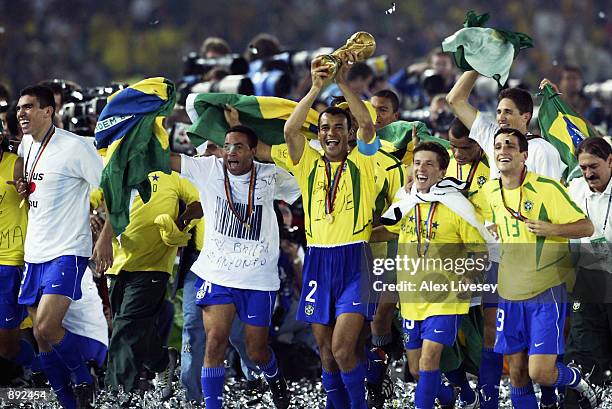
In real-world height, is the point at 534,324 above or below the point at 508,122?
below

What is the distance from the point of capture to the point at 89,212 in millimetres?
8742

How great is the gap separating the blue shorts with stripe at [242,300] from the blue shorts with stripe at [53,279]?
84 cm

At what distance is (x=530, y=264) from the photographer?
7559 millimetres

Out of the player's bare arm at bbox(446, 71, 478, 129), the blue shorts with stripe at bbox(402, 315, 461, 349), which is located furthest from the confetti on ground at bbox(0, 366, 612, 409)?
the player's bare arm at bbox(446, 71, 478, 129)

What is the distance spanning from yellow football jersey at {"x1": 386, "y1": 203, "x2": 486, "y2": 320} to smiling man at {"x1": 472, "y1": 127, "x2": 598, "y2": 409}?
9.0 inches

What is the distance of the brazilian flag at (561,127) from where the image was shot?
29.1ft

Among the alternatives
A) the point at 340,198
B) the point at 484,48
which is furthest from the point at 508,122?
the point at 340,198

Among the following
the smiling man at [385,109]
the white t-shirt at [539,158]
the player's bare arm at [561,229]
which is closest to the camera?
the player's bare arm at [561,229]

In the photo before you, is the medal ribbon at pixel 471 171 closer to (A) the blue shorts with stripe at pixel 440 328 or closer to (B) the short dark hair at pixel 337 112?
(B) the short dark hair at pixel 337 112

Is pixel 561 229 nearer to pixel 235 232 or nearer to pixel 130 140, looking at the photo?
pixel 235 232

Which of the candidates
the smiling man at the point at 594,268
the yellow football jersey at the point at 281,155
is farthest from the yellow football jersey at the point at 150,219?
the smiling man at the point at 594,268

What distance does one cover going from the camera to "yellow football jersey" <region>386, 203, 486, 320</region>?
777cm

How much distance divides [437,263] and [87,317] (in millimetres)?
2698

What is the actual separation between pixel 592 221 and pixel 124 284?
3435mm
